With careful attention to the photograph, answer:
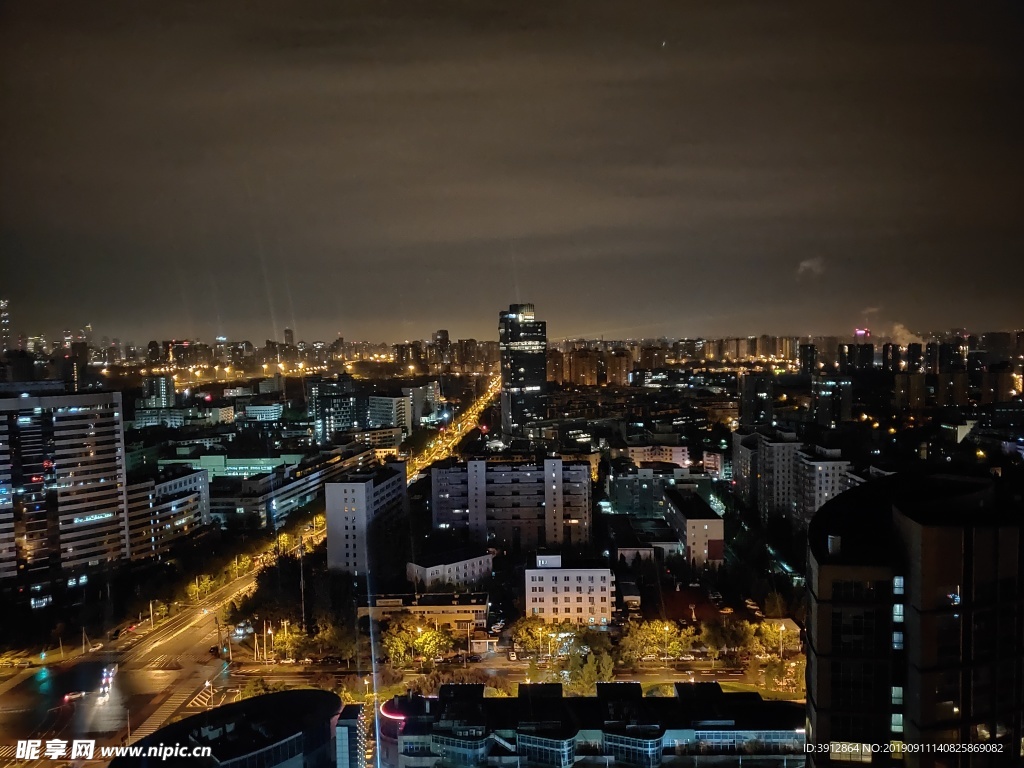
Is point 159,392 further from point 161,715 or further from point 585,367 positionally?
point 161,715

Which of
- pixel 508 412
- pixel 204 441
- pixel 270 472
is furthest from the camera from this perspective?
pixel 508 412

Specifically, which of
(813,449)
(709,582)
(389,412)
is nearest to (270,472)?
(389,412)

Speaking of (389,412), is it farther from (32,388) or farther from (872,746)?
(872,746)

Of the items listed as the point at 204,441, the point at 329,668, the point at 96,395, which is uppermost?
the point at 96,395

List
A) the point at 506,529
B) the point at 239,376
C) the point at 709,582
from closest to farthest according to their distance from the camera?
the point at 709,582 → the point at 506,529 → the point at 239,376

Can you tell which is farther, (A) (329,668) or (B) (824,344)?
(B) (824,344)

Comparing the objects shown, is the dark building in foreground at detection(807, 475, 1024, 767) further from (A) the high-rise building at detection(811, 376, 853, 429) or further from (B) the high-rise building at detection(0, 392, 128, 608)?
(A) the high-rise building at detection(811, 376, 853, 429)
